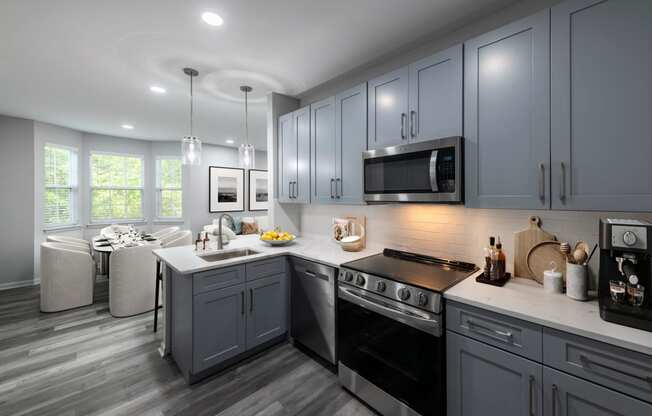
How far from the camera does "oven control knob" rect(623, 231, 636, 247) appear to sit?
1121 millimetres

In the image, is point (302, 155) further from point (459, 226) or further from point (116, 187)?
point (116, 187)

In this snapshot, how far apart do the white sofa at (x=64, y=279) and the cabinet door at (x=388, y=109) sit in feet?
13.2

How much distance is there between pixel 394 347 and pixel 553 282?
97 cm

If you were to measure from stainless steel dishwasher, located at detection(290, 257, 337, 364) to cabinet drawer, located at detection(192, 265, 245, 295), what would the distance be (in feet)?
1.73

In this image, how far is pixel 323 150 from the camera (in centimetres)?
265

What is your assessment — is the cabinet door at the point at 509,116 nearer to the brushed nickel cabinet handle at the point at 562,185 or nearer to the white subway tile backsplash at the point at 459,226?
the brushed nickel cabinet handle at the point at 562,185

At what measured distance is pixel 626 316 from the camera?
1.10 m

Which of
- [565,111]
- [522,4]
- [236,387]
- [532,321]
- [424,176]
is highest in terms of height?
[522,4]

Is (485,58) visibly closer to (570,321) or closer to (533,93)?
(533,93)

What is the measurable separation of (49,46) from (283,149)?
A: 2098 millimetres

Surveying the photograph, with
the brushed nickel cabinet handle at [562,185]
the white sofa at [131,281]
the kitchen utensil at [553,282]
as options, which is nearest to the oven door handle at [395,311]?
the kitchen utensil at [553,282]

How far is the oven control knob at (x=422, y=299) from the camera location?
1500 mm

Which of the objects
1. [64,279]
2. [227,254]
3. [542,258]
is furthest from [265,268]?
[64,279]

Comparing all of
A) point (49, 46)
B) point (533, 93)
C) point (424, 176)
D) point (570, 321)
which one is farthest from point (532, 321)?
point (49, 46)
